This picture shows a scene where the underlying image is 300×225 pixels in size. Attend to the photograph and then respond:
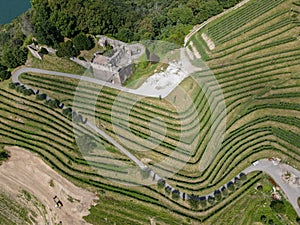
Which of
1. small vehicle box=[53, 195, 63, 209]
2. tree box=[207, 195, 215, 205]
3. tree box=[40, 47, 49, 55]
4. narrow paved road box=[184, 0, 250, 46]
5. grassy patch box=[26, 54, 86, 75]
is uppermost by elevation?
narrow paved road box=[184, 0, 250, 46]

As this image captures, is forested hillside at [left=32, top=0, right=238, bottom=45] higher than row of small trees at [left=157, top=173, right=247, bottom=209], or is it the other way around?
forested hillside at [left=32, top=0, right=238, bottom=45]

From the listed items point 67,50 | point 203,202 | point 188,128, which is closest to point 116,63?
point 67,50

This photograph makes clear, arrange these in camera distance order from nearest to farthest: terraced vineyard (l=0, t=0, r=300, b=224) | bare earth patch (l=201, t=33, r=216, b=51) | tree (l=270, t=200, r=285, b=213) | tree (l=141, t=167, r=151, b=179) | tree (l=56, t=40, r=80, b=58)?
1. tree (l=270, t=200, r=285, b=213)
2. terraced vineyard (l=0, t=0, r=300, b=224)
3. tree (l=141, t=167, r=151, b=179)
4. tree (l=56, t=40, r=80, b=58)
5. bare earth patch (l=201, t=33, r=216, b=51)

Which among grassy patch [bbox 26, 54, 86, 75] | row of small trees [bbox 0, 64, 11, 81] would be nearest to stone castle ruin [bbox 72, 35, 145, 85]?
grassy patch [bbox 26, 54, 86, 75]

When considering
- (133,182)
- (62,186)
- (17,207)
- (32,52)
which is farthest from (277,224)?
(32,52)

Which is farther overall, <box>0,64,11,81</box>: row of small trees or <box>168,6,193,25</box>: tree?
<box>168,6,193,25</box>: tree

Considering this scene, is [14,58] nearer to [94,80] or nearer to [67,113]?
[94,80]

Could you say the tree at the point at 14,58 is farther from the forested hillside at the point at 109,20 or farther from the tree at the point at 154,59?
the tree at the point at 154,59

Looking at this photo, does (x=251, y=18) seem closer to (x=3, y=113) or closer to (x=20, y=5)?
(x=3, y=113)

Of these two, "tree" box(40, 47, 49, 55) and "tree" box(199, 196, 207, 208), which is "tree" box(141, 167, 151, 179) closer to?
"tree" box(199, 196, 207, 208)
